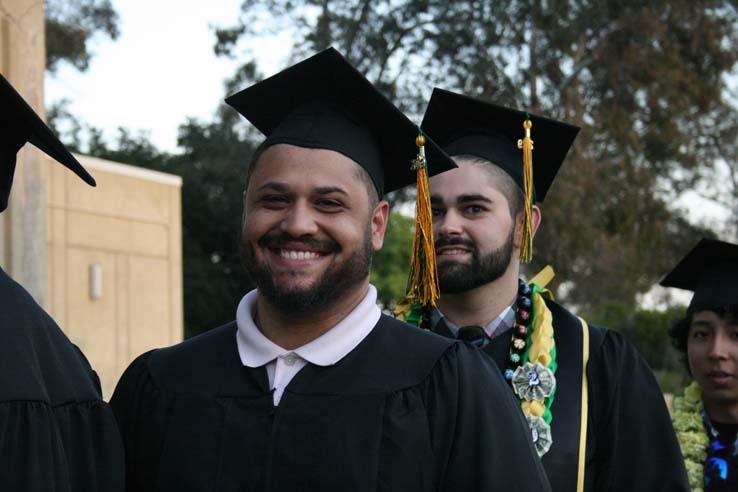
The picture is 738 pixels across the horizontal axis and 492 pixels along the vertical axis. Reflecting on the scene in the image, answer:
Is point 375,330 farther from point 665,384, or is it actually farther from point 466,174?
point 665,384

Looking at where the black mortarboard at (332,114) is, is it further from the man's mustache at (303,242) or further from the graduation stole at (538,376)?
the graduation stole at (538,376)

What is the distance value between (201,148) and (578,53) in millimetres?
11052

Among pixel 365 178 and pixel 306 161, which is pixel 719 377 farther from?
pixel 306 161

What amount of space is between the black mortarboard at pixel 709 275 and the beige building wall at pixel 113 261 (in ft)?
42.9

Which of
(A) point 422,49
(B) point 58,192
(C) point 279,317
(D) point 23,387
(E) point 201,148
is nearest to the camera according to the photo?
(D) point 23,387

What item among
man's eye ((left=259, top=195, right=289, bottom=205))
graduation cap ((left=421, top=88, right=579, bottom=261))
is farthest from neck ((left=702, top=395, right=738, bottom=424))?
man's eye ((left=259, top=195, right=289, bottom=205))

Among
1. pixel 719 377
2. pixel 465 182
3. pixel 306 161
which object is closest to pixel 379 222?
pixel 306 161

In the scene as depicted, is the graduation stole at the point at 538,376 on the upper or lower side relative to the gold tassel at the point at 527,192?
lower

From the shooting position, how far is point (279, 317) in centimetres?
311

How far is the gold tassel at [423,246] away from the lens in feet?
11.0

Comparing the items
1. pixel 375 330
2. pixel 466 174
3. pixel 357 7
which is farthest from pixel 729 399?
pixel 357 7

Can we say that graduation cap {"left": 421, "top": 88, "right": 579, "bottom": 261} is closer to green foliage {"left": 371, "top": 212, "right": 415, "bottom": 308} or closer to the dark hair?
the dark hair

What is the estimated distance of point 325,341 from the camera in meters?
3.06

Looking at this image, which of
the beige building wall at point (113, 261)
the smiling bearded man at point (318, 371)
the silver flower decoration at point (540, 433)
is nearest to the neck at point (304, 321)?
the smiling bearded man at point (318, 371)
